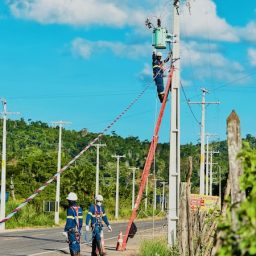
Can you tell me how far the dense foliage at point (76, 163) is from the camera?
7031cm

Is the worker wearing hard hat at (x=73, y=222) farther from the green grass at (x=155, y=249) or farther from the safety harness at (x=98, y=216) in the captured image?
the safety harness at (x=98, y=216)

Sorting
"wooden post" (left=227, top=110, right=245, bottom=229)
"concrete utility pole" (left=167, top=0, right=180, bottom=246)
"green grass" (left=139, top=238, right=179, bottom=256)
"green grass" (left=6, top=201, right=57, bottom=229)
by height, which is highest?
"concrete utility pole" (left=167, top=0, right=180, bottom=246)

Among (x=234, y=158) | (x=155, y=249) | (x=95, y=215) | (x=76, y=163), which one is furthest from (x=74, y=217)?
(x=76, y=163)

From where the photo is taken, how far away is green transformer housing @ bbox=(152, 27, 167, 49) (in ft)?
69.7

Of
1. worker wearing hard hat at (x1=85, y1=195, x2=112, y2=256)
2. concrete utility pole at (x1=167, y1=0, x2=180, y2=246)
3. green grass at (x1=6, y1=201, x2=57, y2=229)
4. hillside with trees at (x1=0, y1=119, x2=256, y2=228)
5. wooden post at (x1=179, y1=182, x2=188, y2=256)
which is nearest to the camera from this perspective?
wooden post at (x1=179, y1=182, x2=188, y2=256)

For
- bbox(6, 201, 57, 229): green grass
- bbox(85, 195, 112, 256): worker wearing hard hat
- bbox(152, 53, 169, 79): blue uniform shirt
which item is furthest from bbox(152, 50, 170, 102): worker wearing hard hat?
bbox(6, 201, 57, 229): green grass

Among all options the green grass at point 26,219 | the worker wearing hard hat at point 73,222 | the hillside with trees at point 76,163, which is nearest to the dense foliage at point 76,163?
the hillside with trees at point 76,163

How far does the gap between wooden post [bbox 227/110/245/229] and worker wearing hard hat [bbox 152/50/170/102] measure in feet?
46.9

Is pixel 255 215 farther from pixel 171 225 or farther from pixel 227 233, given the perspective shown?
pixel 171 225

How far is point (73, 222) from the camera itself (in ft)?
56.0

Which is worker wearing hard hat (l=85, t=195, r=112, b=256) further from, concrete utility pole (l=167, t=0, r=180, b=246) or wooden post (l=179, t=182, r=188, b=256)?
wooden post (l=179, t=182, r=188, b=256)

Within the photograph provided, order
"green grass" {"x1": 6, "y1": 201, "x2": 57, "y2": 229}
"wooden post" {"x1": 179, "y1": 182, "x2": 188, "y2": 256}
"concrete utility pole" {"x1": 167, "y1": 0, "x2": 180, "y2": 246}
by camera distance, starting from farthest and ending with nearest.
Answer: "green grass" {"x1": 6, "y1": 201, "x2": 57, "y2": 229} → "concrete utility pole" {"x1": 167, "y1": 0, "x2": 180, "y2": 246} → "wooden post" {"x1": 179, "y1": 182, "x2": 188, "y2": 256}

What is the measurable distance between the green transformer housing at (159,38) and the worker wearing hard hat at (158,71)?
0.23m

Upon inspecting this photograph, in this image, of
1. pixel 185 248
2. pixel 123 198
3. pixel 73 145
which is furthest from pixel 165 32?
pixel 73 145
